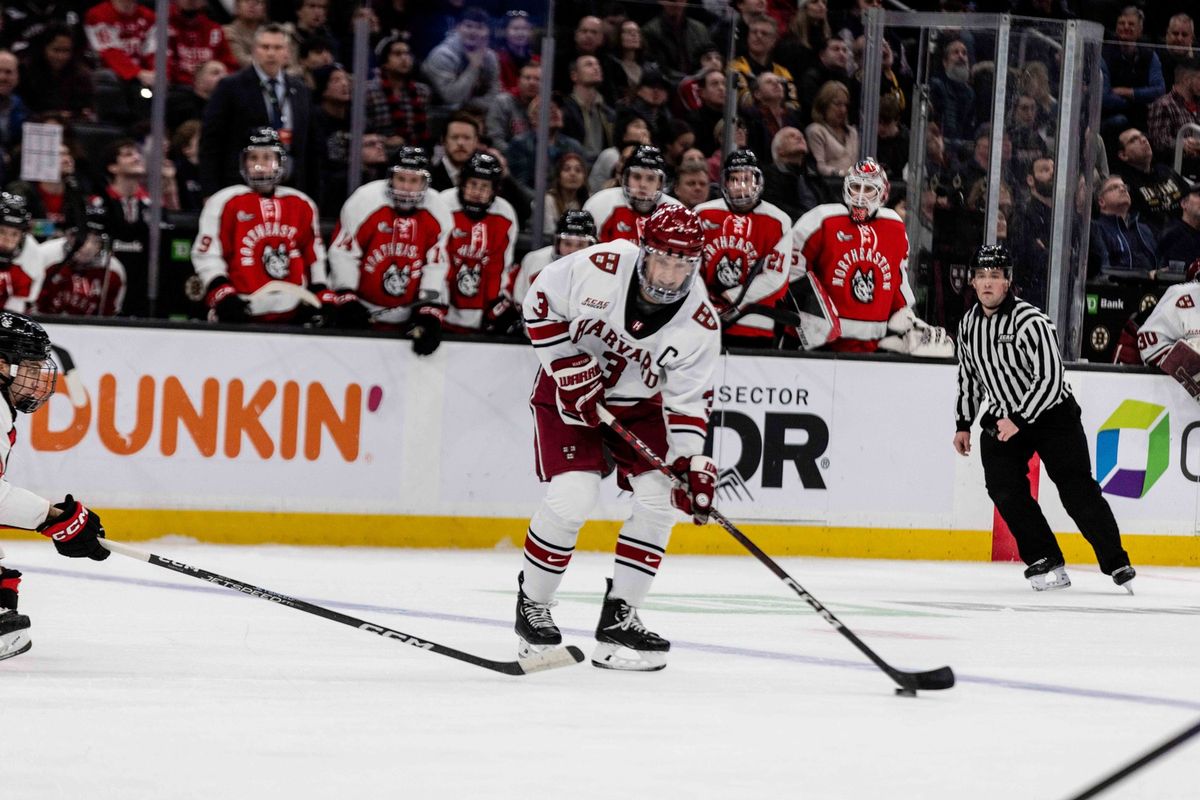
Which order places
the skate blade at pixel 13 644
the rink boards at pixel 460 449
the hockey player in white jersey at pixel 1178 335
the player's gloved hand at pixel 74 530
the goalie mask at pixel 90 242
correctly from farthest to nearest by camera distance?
the hockey player in white jersey at pixel 1178 335 < the goalie mask at pixel 90 242 < the rink boards at pixel 460 449 < the skate blade at pixel 13 644 < the player's gloved hand at pixel 74 530

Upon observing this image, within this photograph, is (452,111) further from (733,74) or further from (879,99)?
(879,99)

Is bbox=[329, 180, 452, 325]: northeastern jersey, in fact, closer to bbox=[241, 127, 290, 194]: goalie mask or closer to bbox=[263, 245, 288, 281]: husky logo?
bbox=[263, 245, 288, 281]: husky logo

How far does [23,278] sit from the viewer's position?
7.67 metres

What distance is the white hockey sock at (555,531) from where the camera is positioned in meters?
4.51

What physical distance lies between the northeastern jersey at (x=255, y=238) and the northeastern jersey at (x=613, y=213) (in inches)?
50.0

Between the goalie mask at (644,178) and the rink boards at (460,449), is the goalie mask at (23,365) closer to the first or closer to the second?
the rink boards at (460,449)

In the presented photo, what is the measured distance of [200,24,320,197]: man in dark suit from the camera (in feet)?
26.1

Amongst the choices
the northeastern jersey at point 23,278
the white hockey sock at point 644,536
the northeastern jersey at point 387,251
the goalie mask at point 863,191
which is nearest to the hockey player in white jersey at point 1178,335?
the goalie mask at point 863,191

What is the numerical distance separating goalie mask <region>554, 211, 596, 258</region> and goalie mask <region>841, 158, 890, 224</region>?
1268 millimetres

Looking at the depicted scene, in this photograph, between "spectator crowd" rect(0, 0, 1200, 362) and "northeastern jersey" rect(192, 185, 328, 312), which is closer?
"northeastern jersey" rect(192, 185, 328, 312)

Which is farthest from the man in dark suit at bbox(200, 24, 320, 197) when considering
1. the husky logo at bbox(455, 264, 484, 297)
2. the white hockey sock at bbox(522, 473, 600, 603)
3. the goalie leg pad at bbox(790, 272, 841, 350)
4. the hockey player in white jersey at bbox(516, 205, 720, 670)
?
the white hockey sock at bbox(522, 473, 600, 603)

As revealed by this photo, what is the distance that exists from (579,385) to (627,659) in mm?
719

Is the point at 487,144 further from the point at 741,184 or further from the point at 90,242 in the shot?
the point at 90,242

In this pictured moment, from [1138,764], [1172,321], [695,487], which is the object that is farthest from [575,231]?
[1138,764]
